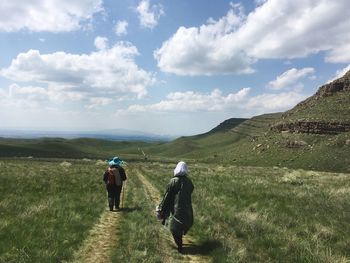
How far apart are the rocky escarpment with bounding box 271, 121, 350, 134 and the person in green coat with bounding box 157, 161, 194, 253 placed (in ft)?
325

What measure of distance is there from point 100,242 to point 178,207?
2.48m

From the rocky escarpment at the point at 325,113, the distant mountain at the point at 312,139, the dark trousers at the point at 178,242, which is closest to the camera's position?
the dark trousers at the point at 178,242

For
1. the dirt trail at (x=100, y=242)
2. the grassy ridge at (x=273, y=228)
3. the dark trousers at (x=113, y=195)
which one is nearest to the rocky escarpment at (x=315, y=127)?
the grassy ridge at (x=273, y=228)

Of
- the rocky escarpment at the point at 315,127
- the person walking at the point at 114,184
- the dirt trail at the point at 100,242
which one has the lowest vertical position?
the dirt trail at the point at 100,242

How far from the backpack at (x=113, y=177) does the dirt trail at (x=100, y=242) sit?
2.78 meters

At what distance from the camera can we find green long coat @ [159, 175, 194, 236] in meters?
11.4

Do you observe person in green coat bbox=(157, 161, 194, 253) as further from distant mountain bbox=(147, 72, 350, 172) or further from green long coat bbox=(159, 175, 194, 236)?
distant mountain bbox=(147, 72, 350, 172)

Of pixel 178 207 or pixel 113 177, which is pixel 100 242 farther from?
pixel 113 177

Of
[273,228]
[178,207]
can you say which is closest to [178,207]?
[178,207]

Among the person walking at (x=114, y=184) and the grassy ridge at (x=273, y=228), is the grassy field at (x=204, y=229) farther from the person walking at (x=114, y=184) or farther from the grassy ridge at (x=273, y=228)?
the person walking at (x=114, y=184)

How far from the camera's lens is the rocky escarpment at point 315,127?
10344 cm

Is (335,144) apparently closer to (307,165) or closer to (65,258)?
(307,165)

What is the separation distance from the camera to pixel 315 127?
108 meters

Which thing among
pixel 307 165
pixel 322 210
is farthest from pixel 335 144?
pixel 322 210
